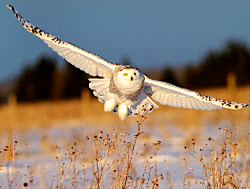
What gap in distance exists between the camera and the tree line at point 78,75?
2723 centimetres

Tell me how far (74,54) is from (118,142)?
9.10 feet

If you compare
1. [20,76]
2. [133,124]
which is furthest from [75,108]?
[20,76]

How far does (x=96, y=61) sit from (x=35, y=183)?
186cm

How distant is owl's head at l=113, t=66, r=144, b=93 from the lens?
17.2 ft

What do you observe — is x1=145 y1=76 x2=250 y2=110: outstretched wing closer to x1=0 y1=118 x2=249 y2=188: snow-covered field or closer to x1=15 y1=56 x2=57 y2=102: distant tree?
x1=0 y1=118 x2=249 y2=188: snow-covered field

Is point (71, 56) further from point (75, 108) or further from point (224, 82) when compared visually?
point (224, 82)

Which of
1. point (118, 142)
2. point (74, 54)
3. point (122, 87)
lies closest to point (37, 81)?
point (74, 54)

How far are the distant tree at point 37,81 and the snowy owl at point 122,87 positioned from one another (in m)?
22.3

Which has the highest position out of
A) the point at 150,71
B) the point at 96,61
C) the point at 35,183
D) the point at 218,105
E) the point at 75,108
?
the point at 150,71

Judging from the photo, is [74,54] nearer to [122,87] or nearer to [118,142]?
[122,87]

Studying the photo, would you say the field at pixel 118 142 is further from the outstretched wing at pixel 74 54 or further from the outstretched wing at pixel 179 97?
the outstretched wing at pixel 74 54

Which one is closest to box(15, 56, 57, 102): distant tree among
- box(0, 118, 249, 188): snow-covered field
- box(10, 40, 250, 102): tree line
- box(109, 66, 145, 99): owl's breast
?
box(10, 40, 250, 102): tree line

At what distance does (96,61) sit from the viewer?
5.70 m

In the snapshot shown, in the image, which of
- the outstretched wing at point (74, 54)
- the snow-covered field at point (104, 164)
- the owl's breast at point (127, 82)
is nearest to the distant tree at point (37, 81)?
the snow-covered field at point (104, 164)
